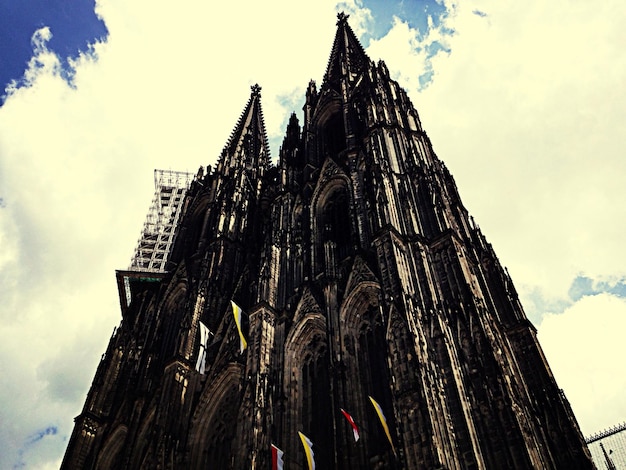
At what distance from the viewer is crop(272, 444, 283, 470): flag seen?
15166mm

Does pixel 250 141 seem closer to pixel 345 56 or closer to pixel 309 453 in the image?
pixel 345 56

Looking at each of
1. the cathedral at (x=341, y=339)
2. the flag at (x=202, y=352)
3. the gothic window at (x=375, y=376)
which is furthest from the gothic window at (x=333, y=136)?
the gothic window at (x=375, y=376)

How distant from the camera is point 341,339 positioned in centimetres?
1802

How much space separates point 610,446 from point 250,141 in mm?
32212

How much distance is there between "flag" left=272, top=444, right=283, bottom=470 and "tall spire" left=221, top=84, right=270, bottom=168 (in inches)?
983

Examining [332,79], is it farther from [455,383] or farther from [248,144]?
[455,383]

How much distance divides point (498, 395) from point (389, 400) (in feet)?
10.6

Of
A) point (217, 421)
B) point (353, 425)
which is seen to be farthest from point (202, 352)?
point (353, 425)

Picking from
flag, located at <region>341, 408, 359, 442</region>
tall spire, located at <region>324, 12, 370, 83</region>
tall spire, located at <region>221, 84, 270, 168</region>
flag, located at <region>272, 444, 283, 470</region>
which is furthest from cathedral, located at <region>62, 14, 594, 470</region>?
tall spire, located at <region>221, 84, 270, 168</region>

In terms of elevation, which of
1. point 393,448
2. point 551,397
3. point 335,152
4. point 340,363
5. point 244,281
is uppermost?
point 335,152

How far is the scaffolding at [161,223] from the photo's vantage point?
36375 millimetres

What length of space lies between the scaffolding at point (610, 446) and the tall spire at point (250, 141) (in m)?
28.8

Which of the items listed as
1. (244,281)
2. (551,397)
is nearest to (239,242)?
(244,281)

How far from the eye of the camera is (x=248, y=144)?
41594mm
